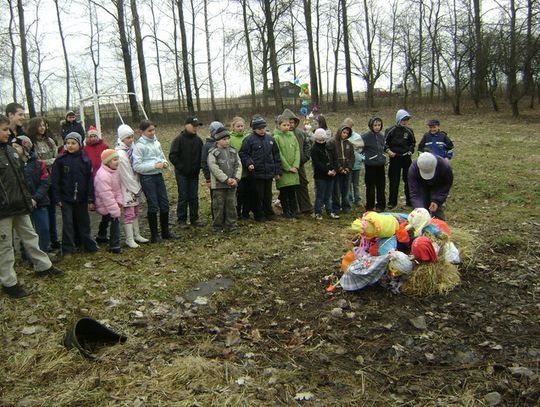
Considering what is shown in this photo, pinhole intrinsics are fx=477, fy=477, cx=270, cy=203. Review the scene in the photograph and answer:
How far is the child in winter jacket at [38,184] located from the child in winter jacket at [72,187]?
15 centimetres

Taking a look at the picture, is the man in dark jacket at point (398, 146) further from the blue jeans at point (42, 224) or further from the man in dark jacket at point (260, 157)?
the blue jeans at point (42, 224)

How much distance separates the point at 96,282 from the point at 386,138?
6.07 metres

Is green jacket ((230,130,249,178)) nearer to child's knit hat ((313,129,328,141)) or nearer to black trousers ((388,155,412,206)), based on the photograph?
child's knit hat ((313,129,328,141))

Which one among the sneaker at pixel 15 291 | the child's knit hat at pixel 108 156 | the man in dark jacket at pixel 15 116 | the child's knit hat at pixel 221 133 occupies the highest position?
the man in dark jacket at pixel 15 116

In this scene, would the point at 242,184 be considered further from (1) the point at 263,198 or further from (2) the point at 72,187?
(2) the point at 72,187

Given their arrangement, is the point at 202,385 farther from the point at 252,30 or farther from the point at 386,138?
the point at 252,30

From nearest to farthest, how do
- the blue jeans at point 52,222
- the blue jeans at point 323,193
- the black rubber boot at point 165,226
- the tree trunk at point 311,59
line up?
the blue jeans at point 52,222 → the black rubber boot at point 165,226 → the blue jeans at point 323,193 → the tree trunk at point 311,59

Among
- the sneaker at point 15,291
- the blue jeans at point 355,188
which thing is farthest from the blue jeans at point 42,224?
the blue jeans at point 355,188

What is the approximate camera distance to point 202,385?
12.1 feet

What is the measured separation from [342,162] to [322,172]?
496 mm

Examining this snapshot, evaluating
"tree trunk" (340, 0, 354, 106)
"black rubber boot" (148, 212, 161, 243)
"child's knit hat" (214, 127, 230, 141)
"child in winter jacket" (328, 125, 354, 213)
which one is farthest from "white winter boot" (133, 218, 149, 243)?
"tree trunk" (340, 0, 354, 106)

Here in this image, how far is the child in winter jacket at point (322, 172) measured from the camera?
873cm

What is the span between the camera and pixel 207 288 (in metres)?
5.79

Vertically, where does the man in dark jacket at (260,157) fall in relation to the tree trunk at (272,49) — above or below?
below
